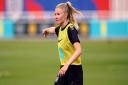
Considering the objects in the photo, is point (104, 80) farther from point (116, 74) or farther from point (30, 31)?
point (30, 31)

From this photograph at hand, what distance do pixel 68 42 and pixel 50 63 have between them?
12071mm

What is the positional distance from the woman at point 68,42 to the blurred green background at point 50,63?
5903 millimetres

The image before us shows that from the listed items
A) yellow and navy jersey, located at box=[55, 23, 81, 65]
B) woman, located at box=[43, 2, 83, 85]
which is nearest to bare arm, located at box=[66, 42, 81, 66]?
woman, located at box=[43, 2, 83, 85]

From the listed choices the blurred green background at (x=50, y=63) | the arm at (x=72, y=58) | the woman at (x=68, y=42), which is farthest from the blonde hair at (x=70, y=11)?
the blurred green background at (x=50, y=63)

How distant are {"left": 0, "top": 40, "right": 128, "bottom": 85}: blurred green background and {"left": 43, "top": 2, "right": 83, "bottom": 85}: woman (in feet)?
19.4

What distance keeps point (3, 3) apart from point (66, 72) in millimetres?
30499

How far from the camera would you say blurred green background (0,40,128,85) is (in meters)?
16.2

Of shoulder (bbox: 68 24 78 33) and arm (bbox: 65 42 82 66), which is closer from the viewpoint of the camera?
arm (bbox: 65 42 82 66)

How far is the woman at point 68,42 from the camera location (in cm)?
905

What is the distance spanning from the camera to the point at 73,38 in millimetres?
9031

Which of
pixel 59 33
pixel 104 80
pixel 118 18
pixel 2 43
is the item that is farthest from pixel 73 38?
pixel 118 18

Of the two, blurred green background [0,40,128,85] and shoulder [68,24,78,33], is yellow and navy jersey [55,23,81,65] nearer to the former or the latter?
shoulder [68,24,78,33]

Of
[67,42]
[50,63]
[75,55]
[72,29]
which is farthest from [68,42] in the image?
[50,63]

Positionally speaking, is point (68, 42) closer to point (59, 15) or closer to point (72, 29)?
point (72, 29)
